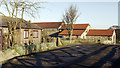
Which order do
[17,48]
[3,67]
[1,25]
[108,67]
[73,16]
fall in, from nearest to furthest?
[108,67] < [3,67] < [17,48] < [1,25] < [73,16]

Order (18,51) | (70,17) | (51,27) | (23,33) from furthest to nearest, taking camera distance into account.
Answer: (51,27), (70,17), (23,33), (18,51)

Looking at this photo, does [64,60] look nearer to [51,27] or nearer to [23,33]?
[23,33]

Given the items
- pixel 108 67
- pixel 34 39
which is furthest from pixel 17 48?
pixel 34 39

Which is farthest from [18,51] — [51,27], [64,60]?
[51,27]

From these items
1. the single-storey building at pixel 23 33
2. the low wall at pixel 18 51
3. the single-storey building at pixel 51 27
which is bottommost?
the low wall at pixel 18 51

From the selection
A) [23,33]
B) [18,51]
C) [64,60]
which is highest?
[23,33]

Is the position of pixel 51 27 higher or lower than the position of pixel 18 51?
higher

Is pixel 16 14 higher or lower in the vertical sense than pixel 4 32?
higher

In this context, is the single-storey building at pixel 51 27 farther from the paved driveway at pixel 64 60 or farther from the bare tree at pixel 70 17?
the paved driveway at pixel 64 60

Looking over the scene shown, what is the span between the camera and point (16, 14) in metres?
14.6

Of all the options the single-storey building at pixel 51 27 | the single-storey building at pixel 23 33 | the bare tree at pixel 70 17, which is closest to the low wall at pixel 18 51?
the single-storey building at pixel 23 33

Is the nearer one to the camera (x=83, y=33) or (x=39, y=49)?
(x=39, y=49)

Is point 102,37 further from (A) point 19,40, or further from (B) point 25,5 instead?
(B) point 25,5

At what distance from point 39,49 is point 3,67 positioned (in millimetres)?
7790
